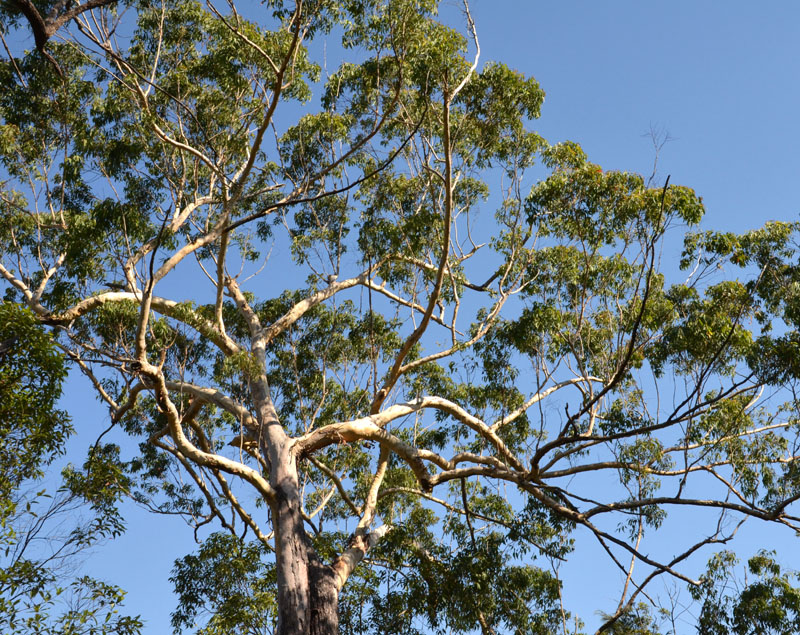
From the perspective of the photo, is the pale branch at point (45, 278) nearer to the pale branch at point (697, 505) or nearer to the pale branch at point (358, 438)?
the pale branch at point (358, 438)

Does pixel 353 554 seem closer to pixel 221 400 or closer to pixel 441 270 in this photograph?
pixel 221 400

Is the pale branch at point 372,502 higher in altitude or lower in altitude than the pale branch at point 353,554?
higher

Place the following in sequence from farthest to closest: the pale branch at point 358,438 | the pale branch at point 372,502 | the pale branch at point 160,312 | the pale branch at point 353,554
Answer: the pale branch at point 372,502, the pale branch at point 160,312, the pale branch at point 358,438, the pale branch at point 353,554

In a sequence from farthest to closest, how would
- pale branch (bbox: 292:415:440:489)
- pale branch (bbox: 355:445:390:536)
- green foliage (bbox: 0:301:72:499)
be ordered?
pale branch (bbox: 355:445:390:536) < pale branch (bbox: 292:415:440:489) < green foliage (bbox: 0:301:72:499)

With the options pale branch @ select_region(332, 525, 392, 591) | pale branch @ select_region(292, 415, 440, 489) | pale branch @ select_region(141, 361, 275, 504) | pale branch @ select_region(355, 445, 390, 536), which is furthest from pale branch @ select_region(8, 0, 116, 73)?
pale branch @ select_region(355, 445, 390, 536)

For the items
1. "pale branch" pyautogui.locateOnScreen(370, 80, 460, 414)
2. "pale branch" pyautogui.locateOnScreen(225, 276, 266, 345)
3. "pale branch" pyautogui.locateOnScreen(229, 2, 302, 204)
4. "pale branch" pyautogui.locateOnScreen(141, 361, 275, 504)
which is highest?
"pale branch" pyautogui.locateOnScreen(225, 276, 266, 345)

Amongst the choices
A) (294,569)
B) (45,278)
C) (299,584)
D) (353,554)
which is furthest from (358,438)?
(45,278)

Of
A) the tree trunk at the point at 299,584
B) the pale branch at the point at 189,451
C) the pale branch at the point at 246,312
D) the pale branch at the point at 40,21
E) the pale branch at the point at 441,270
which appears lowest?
the tree trunk at the point at 299,584

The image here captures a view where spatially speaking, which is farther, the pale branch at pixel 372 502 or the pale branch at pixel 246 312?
the pale branch at pixel 246 312

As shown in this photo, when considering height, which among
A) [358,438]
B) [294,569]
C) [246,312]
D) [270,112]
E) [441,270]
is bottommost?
[294,569]

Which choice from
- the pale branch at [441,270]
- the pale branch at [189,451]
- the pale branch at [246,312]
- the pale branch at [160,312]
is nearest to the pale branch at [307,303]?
the pale branch at [246,312]

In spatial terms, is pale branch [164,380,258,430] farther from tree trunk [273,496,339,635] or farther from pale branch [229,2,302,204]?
pale branch [229,2,302,204]

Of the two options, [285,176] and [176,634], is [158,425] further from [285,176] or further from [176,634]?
[285,176]

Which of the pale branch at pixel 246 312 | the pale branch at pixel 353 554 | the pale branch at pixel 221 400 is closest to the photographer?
the pale branch at pixel 353 554
